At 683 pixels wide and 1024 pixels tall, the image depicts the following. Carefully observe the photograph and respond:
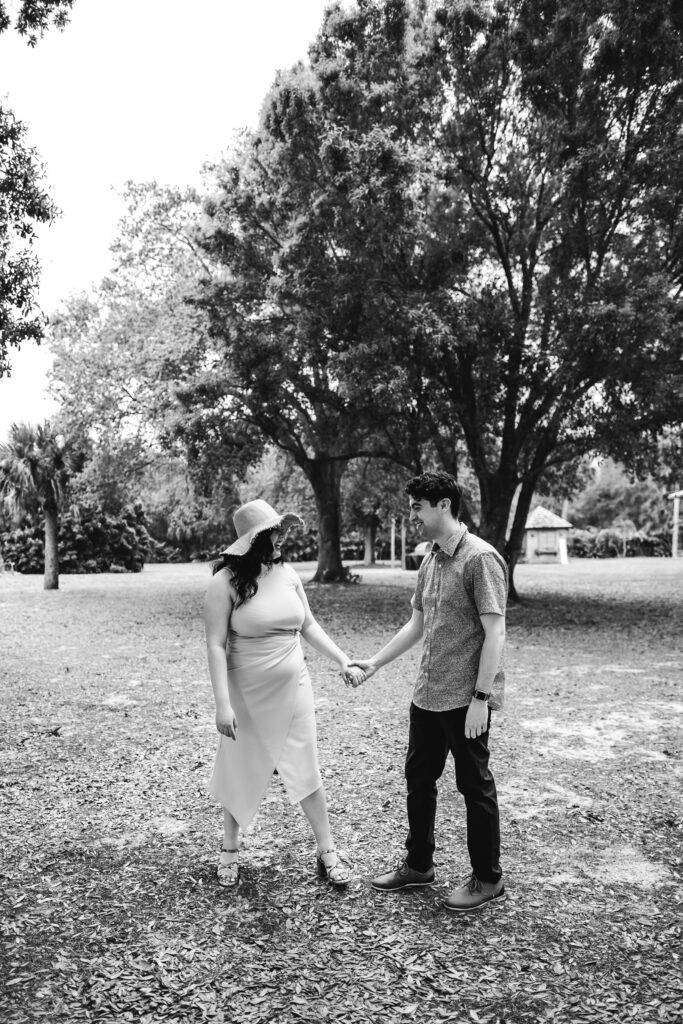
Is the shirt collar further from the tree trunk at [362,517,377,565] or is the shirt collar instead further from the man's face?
the tree trunk at [362,517,377,565]

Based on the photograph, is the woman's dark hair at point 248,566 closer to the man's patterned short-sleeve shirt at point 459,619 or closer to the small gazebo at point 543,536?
the man's patterned short-sleeve shirt at point 459,619

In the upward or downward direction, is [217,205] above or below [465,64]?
below

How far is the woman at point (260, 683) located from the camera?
409 cm

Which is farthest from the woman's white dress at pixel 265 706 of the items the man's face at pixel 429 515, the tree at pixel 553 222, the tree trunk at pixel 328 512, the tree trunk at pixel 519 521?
the tree trunk at pixel 328 512

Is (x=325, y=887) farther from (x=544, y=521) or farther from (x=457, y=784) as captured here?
(x=544, y=521)

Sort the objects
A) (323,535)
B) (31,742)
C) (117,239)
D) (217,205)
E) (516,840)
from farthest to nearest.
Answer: (323,535) < (117,239) < (217,205) < (31,742) < (516,840)

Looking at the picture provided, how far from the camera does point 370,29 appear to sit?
15.6 metres

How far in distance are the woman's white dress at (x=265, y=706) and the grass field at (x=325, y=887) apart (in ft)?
1.76

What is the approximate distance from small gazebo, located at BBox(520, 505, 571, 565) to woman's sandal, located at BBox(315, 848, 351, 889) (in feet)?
143

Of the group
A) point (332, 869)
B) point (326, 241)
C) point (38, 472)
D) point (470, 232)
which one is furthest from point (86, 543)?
point (332, 869)

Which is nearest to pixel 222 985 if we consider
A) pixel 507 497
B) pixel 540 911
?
pixel 540 911

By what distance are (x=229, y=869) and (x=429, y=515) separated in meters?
2.16

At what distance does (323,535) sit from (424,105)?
1418 cm

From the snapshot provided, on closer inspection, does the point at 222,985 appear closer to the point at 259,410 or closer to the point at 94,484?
the point at 259,410
